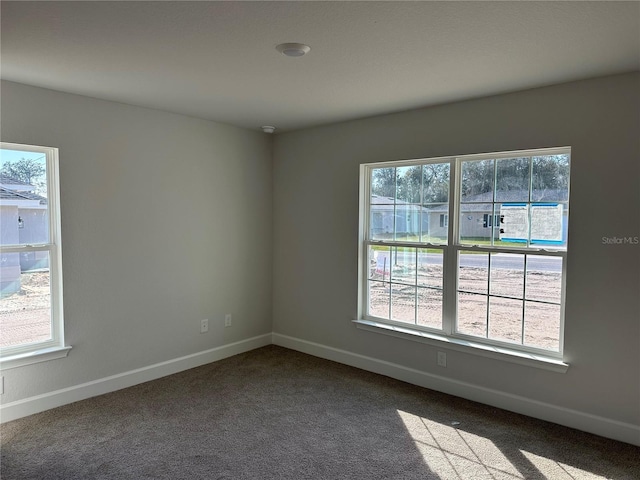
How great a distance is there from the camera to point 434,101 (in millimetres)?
3314

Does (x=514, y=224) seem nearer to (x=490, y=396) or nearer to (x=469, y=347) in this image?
(x=469, y=347)

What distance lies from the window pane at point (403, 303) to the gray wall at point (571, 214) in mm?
219

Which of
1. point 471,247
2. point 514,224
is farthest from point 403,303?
point 514,224

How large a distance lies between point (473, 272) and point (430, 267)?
1.23 ft

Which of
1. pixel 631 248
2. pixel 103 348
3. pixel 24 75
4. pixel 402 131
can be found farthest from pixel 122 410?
pixel 631 248

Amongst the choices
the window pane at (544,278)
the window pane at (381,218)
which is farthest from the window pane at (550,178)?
the window pane at (381,218)

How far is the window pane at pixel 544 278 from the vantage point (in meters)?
2.99

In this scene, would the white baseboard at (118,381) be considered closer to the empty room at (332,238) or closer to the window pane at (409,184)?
the empty room at (332,238)

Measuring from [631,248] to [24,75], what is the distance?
13.4 feet

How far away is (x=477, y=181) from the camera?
334 centimetres

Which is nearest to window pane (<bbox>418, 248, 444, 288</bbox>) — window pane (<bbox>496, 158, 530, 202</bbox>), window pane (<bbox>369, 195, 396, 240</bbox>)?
window pane (<bbox>369, 195, 396, 240</bbox>)

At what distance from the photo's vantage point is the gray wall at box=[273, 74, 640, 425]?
8.75ft

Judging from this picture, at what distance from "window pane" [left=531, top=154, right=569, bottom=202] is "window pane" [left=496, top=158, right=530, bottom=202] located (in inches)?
2.1

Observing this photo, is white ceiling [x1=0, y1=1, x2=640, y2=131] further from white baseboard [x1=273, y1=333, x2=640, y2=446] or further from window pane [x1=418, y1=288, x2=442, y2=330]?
white baseboard [x1=273, y1=333, x2=640, y2=446]
